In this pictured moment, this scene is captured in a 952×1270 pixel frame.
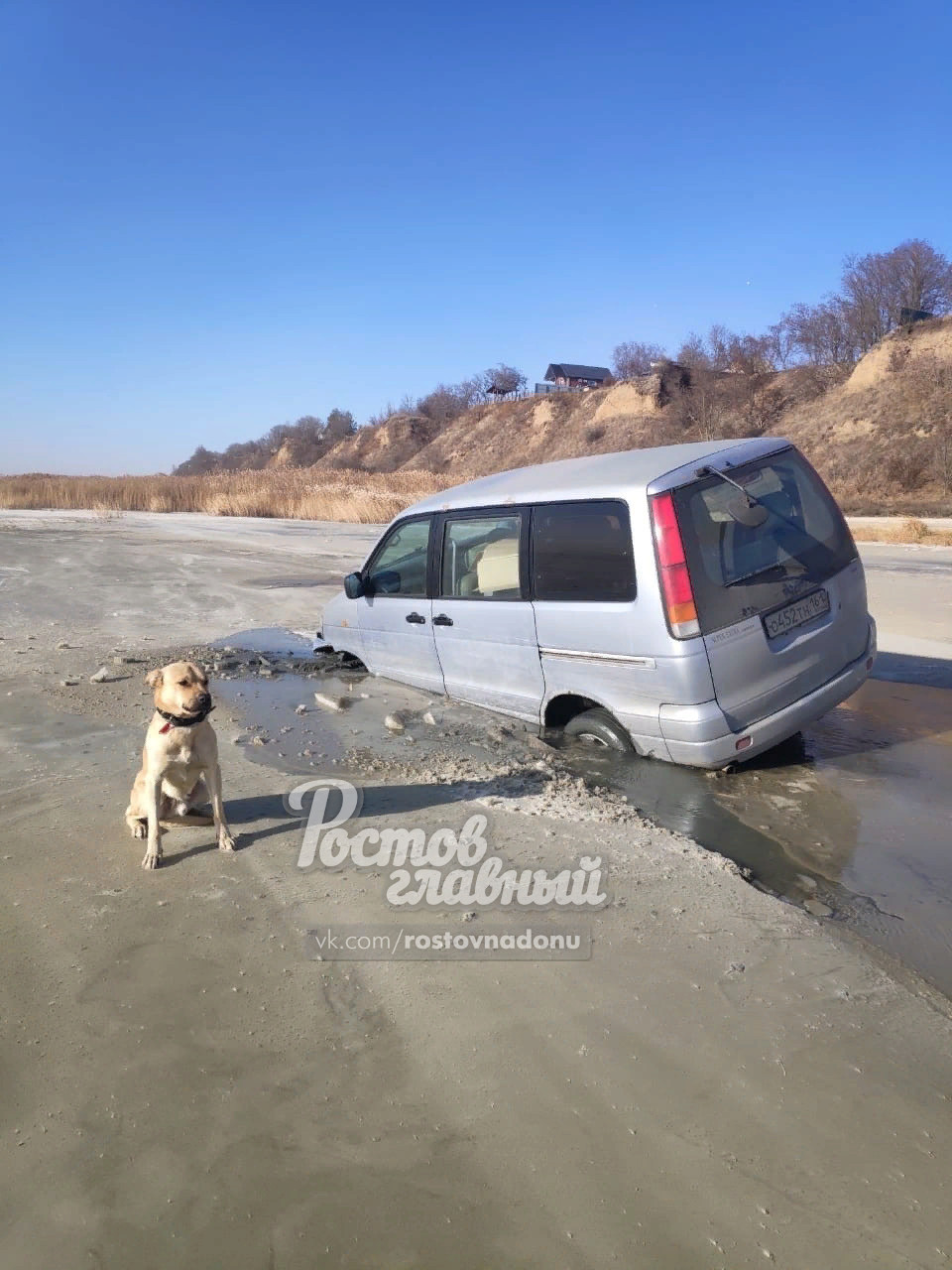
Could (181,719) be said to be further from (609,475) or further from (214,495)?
(214,495)

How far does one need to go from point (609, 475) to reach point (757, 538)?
0.91 m

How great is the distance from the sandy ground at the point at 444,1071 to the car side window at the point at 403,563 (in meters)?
2.26

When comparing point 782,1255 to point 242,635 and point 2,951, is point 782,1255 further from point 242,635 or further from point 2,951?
point 242,635

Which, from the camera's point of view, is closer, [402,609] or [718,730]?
[718,730]

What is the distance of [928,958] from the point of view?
345cm

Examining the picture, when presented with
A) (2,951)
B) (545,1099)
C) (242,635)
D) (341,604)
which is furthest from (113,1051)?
(242,635)

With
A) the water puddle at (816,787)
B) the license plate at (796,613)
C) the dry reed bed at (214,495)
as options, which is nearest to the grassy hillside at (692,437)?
the dry reed bed at (214,495)

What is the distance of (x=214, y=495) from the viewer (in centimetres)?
3541

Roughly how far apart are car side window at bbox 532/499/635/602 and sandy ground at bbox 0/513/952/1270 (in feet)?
3.91

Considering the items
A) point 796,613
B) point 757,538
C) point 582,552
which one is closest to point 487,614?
point 582,552

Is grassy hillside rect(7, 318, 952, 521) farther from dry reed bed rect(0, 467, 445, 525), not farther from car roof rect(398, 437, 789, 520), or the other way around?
car roof rect(398, 437, 789, 520)

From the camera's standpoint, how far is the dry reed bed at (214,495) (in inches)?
1228

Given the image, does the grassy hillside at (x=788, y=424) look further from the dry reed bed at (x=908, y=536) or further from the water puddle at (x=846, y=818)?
the water puddle at (x=846, y=818)

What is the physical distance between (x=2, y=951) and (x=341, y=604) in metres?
4.73
